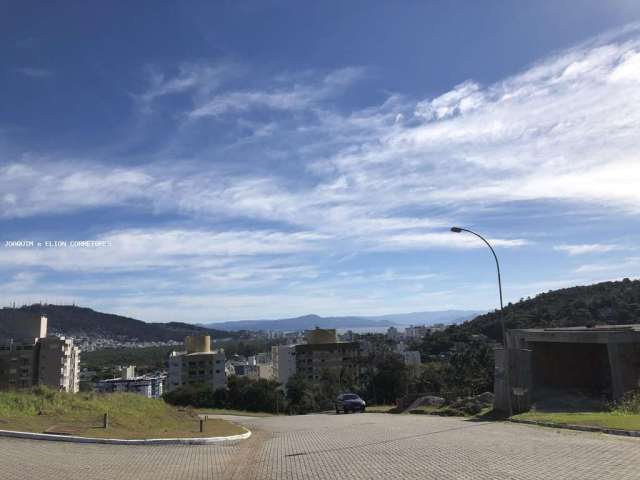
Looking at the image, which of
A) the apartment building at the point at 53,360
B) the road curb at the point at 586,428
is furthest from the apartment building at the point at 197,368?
the road curb at the point at 586,428

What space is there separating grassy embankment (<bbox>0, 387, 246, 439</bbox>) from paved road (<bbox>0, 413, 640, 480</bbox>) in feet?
5.85

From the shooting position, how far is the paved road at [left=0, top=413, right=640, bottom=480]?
1075 centimetres

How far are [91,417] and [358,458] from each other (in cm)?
1076

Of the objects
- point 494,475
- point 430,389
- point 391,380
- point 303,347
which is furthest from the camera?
point 303,347

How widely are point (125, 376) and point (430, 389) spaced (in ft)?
285

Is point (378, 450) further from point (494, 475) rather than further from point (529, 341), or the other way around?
point (529, 341)

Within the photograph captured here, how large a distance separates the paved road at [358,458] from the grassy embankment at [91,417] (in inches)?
70.2

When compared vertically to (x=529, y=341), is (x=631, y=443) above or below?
below

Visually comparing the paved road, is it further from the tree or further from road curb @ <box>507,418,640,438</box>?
the tree

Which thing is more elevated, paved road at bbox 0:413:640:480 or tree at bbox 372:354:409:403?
paved road at bbox 0:413:640:480

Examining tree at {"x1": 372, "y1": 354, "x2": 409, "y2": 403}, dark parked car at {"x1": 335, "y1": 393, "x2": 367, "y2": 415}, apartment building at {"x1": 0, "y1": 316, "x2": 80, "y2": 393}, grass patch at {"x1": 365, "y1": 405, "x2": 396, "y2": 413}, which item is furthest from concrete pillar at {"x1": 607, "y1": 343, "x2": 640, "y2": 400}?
apartment building at {"x1": 0, "y1": 316, "x2": 80, "y2": 393}

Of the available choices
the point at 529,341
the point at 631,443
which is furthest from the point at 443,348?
the point at 631,443

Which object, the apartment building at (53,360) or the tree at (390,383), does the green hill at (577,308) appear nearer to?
the tree at (390,383)

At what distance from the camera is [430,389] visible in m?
62.8
